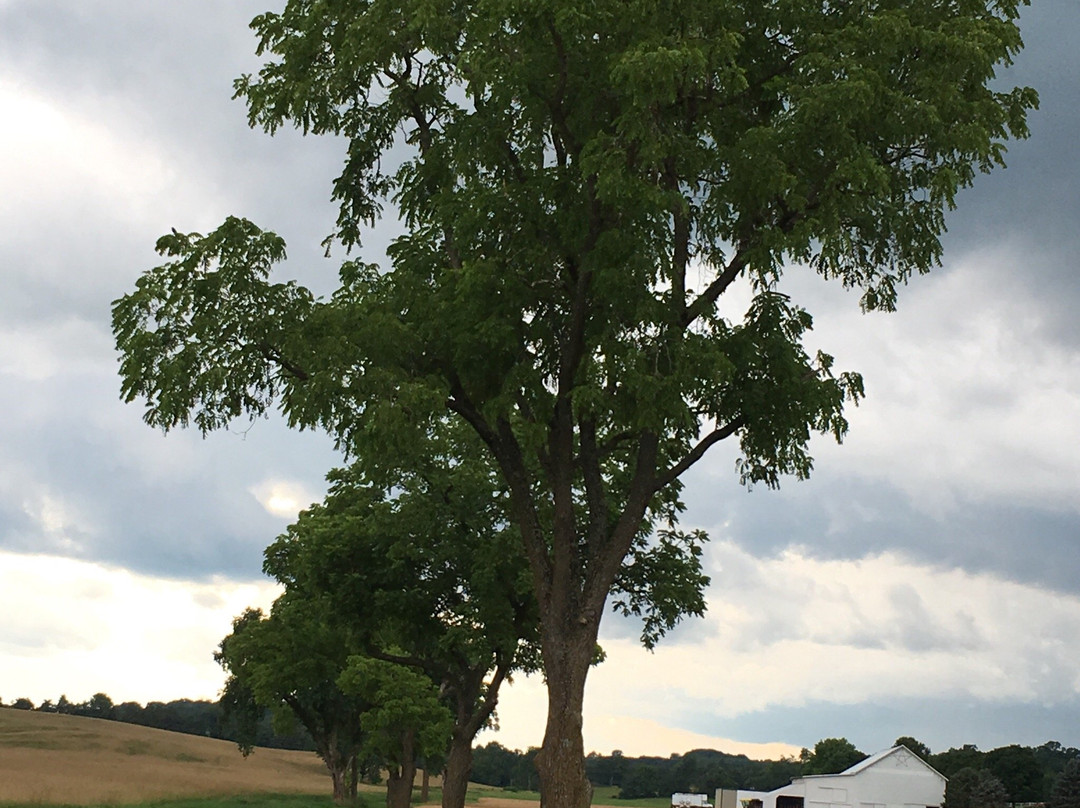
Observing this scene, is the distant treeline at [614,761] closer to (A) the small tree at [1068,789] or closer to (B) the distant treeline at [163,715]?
(B) the distant treeline at [163,715]

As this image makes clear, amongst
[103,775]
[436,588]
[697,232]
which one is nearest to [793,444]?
[697,232]

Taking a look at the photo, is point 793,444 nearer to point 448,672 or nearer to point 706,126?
point 706,126

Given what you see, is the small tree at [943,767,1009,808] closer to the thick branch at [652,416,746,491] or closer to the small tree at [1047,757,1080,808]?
the small tree at [1047,757,1080,808]

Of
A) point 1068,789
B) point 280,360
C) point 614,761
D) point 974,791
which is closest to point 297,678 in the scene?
point 280,360

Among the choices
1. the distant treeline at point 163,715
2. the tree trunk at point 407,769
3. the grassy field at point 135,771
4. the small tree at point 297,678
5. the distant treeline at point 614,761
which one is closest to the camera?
the small tree at point 297,678

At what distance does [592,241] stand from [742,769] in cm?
14507

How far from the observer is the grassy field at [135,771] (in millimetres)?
54812

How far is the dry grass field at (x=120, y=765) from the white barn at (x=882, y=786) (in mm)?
34425

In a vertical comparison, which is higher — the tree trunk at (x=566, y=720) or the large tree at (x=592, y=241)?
the large tree at (x=592, y=241)

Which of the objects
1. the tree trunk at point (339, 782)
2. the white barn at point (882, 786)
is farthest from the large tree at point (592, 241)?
the white barn at point (882, 786)

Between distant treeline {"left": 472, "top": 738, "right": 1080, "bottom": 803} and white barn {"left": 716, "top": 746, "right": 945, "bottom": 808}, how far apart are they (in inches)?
262

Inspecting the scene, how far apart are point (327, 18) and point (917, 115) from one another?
10.9 meters

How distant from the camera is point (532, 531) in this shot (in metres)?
19.4

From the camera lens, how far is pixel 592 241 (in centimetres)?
1855
